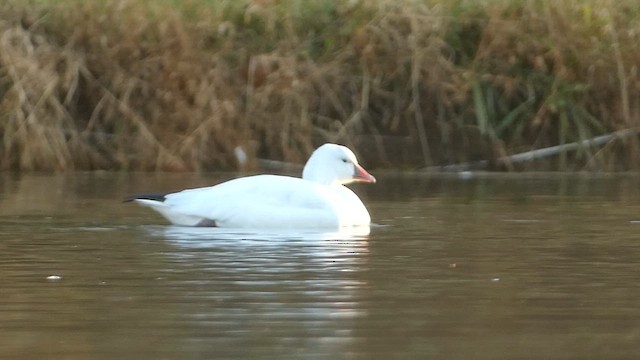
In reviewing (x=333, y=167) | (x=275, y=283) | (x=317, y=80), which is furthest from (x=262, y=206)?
(x=317, y=80)

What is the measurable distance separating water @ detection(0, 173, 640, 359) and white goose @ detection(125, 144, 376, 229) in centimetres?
18

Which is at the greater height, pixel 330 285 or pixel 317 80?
pixel 317 80

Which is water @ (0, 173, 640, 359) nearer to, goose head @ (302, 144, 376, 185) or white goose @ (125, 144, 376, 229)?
white goose @ (125, 144, 376, 229)

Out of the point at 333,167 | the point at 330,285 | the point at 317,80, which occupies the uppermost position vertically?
the point at 317,80

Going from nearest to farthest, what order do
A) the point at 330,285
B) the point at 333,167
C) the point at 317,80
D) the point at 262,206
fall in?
the point at 330,285, the point at 262,206, the point at 333,167, the point at 317,80

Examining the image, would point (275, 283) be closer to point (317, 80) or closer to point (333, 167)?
point (333, 167)

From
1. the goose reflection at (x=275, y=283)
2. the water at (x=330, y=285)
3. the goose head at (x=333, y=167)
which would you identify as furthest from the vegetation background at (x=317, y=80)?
the goose reflection at (x=275, y=283)

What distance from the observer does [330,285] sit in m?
6.68

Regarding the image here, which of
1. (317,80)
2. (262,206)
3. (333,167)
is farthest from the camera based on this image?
(317,80)

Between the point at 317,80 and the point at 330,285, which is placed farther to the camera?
the point at 317,80

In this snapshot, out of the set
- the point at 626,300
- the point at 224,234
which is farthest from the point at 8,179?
the point at 626,300

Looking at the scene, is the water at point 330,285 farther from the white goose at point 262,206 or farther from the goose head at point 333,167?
the goose head at point 333,167

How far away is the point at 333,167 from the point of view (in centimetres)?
1074

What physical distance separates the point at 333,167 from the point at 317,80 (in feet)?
17.7
